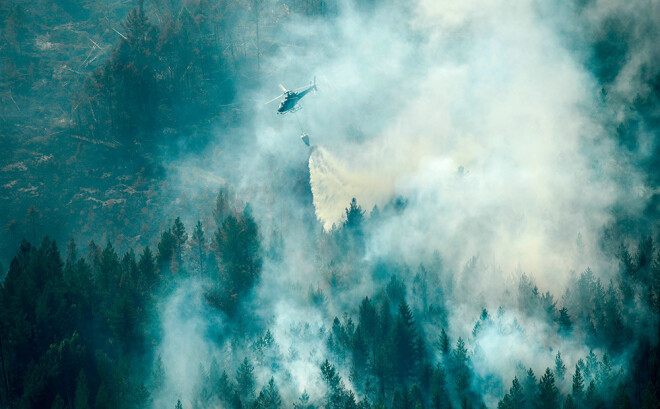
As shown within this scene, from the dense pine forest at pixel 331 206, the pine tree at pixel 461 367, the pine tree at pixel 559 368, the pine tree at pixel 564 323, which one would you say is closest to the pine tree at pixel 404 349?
the dense pine forest at pixel 331 206

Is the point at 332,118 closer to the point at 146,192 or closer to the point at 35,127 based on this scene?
the point at 146,192

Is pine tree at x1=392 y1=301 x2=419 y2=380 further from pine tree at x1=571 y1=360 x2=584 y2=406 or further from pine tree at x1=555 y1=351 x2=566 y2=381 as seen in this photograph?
pine tree at x1=571 y1=360 x2=584 y2=406

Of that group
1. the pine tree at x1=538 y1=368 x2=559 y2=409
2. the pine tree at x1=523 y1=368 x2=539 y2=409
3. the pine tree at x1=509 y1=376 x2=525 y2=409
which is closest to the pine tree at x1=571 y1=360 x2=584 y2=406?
the pine tree at x1=538 y1=368 x2=559 y2=409

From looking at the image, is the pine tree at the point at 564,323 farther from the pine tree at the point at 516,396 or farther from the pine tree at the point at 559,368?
the pine tree at the point at 516,396

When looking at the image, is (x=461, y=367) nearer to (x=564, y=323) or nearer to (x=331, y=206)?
(x=564, y=323)

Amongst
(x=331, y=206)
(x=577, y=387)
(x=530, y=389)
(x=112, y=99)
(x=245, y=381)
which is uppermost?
(x=112, y=99)

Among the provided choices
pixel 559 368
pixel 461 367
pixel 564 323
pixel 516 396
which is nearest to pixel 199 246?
pixel 461 367

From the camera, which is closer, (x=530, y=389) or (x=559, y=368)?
(x=530, y=389)
